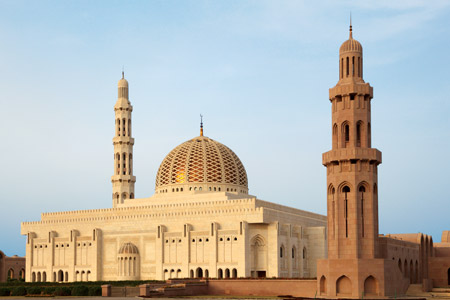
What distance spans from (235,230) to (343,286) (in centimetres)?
2011

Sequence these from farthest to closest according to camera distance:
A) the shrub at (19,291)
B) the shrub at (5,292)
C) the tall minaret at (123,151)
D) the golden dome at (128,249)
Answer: the tall minaret at (123,151)
the golden dome at (128,249)
the shrub at (5,292)
the shrub at (19,291)

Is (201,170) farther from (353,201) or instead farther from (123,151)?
(353,201)

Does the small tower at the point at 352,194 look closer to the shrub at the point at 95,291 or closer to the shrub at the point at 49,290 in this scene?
the shrub at the point at 95,291

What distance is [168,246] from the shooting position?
57.2m

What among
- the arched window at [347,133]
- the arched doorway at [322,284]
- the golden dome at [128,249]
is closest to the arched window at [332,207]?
the arched doorway at [322,284]

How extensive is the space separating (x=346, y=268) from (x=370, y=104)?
945cm

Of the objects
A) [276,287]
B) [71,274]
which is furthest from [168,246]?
[276,287]

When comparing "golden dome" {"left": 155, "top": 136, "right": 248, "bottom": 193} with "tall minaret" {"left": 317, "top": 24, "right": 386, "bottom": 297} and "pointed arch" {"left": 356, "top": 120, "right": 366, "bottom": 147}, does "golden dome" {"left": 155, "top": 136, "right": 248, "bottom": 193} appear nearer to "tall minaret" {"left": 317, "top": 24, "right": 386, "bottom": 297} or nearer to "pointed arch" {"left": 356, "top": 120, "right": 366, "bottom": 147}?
"tall minaret" {"left": 317, "top": 24, "right": 386, "bottom": 297}

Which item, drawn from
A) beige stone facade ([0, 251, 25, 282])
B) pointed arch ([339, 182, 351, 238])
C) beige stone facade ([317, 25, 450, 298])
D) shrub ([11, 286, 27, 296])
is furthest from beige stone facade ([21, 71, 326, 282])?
pointed arch ([339, 182, 351, 238])

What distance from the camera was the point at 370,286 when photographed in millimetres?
34312

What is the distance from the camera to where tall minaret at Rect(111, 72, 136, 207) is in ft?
215

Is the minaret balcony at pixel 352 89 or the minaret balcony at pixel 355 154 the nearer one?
the minaret balcony at pixel 355 154

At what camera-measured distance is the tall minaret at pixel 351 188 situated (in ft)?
113

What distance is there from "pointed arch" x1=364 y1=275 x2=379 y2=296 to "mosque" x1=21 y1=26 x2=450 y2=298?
0.05 metres
